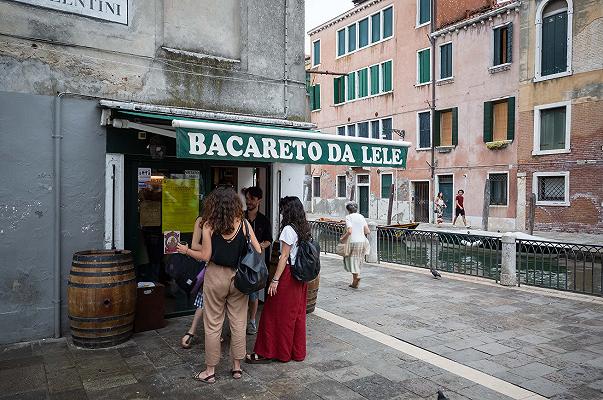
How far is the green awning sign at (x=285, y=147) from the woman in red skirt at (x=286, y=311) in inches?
27.4

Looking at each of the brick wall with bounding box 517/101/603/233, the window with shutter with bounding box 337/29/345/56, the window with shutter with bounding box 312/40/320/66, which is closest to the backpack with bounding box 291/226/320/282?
the brick wall with bounding box 517/101/603/233

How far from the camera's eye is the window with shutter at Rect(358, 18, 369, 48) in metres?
29.2

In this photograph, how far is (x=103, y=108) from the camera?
5.49 meters

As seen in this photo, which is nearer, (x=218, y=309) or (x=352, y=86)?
(x=218, y=309)

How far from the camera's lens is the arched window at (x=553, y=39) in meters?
18.6

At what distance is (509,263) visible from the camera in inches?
333

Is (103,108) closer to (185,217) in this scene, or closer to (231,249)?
(185,217)

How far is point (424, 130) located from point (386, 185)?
4.17 meters

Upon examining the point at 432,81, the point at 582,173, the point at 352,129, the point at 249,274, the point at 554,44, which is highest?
the point at 554,44

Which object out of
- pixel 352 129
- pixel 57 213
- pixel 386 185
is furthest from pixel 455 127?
pixel 57 213

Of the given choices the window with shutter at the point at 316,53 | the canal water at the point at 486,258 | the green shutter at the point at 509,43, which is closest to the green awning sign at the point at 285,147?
the canal water at the point at 486,258

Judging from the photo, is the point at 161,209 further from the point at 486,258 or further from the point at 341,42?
the point at 341,42

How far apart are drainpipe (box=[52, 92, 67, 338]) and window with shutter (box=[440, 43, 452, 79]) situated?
2199cm

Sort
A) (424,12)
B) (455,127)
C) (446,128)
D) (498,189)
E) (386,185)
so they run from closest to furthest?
1. (498,189)
2. (455,127)
3. (446,128)
4. (424,12)
5. (386,185)
